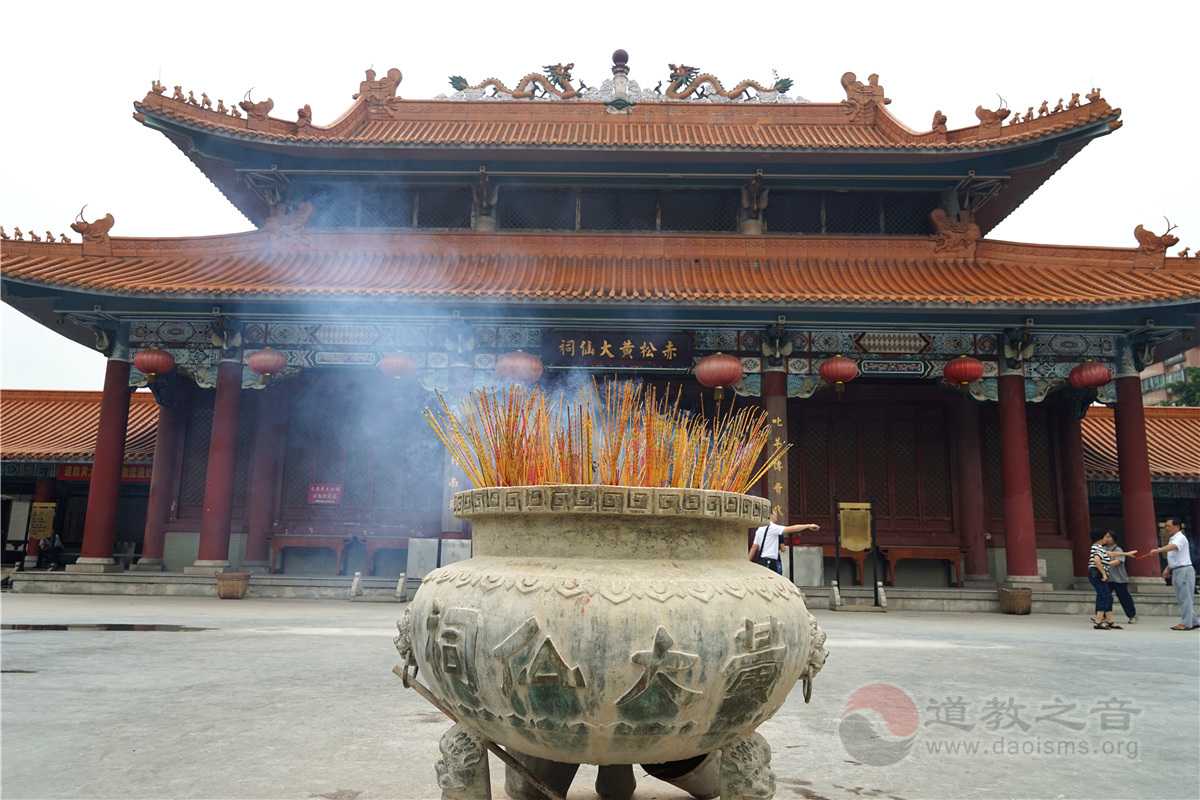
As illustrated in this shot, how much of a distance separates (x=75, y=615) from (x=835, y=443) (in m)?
9.96

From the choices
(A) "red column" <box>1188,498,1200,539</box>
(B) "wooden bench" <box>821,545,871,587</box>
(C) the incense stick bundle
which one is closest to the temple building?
(B) "wooden bench" <box>821,545,871,587</box>

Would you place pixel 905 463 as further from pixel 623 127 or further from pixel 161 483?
pixel 161 483

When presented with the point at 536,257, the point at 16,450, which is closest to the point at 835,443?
the point at 536,257

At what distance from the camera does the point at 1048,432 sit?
12109 millimetres

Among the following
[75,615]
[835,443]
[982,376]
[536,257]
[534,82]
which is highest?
[534,82]

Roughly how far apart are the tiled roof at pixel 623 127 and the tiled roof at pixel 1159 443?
5.74m

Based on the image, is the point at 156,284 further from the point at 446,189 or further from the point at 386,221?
the point at 446,189

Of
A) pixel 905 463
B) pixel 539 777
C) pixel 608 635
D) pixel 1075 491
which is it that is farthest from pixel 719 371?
pixel 608 635

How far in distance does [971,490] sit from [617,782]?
10.5 metres

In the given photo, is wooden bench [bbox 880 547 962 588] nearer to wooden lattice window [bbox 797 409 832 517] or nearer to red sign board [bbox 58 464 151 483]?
wooden lattice window [bbox 797 409 832 517]

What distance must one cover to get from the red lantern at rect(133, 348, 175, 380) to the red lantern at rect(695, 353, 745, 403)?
7.40m

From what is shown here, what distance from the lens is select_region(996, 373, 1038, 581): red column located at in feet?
32.8

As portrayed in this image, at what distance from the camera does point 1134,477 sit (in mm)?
10320

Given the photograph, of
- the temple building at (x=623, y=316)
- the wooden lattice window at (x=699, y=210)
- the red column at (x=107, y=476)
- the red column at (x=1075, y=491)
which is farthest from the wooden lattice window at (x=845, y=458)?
the red column at (x=107, y=476)
